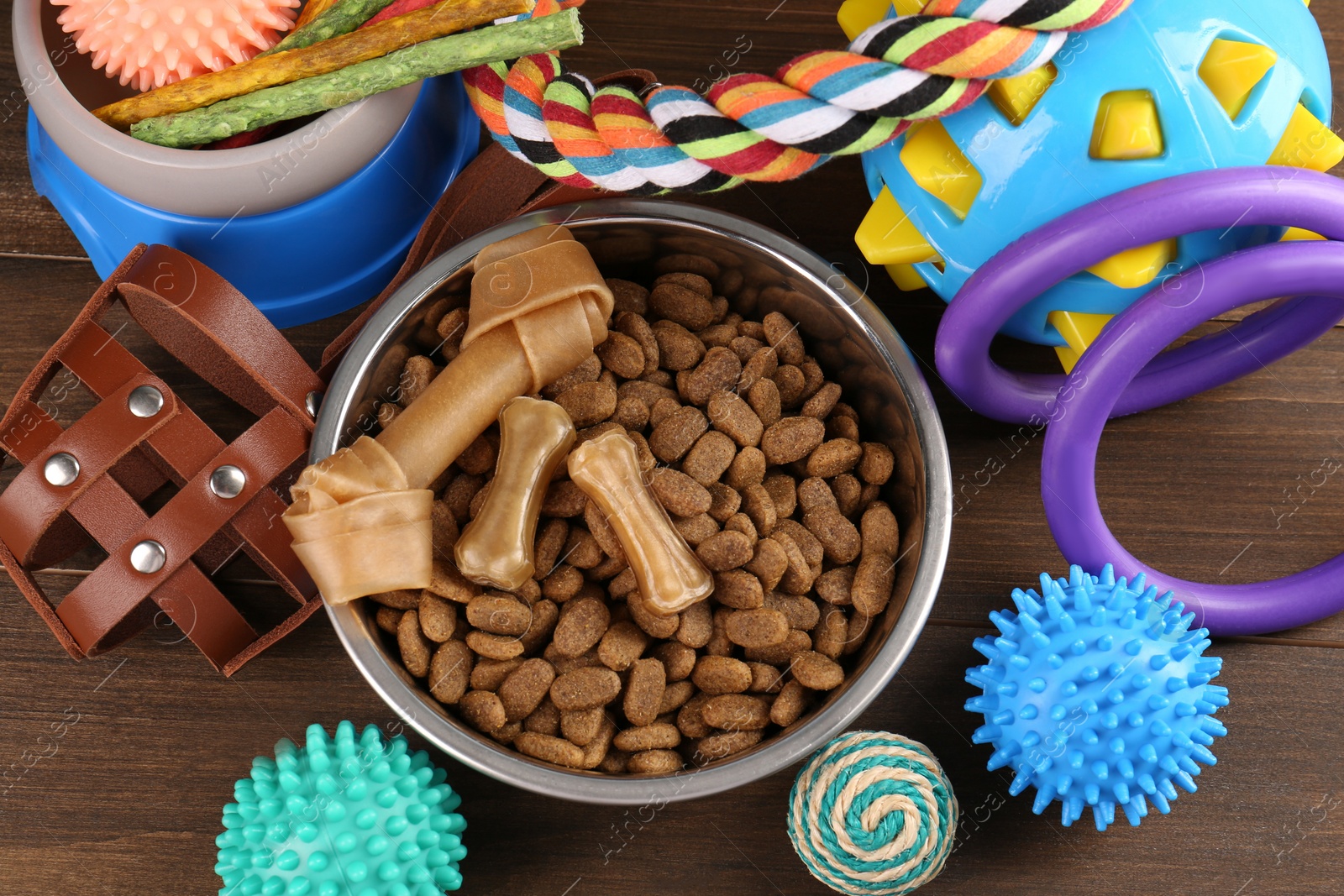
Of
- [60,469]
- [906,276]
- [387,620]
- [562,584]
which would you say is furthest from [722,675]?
[60,469]

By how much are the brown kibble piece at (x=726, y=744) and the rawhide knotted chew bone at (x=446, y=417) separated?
0.70 feet

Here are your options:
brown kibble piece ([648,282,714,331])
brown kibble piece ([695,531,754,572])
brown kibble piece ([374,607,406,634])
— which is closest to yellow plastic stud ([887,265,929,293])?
brown kibble piece ([648,282,714,331])

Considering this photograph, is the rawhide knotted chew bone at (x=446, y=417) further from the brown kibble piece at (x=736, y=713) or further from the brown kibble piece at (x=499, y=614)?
the brown kibble piece at (x=736, y=713)

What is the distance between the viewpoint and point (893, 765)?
67 centimetres

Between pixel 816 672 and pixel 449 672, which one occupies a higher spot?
pixel 449 672

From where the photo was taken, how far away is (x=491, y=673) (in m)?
0.68

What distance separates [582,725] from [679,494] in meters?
0.17

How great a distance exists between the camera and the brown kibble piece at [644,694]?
0.68 metres

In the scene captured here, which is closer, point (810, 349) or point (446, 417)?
point (446, 417)

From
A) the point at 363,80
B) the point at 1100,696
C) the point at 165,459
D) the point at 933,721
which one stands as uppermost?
the point at 363,80

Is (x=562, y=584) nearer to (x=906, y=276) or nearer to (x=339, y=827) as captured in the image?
(x=339, y=827)

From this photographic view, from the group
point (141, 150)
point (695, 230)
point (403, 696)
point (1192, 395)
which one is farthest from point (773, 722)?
point (141, 150)

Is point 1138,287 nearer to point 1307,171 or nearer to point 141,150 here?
point 1307,171

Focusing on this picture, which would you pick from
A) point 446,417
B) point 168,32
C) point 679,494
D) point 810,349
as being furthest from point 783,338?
point 168,32
